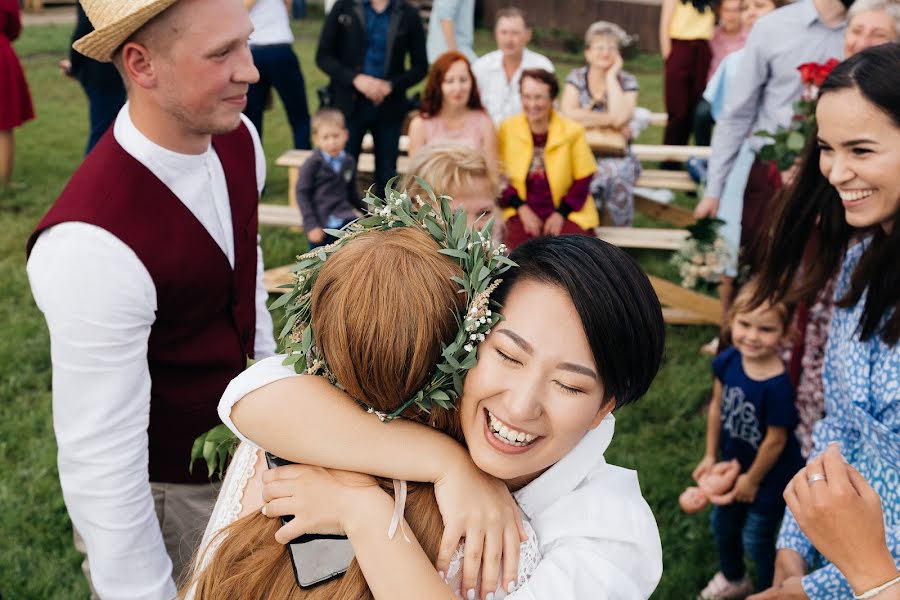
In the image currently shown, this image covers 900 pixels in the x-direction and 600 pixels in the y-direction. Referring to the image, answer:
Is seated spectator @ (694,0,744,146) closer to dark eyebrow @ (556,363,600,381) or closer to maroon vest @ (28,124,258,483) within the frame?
maroon vest @ (28,124,258,483)

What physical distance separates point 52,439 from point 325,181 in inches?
97.7

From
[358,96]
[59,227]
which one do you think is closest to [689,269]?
[358,96]

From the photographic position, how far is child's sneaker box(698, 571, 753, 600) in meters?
3.51

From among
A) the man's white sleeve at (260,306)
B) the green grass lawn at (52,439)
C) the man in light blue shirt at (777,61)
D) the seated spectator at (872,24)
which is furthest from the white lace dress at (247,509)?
the man in light blue shirt at (777,61)

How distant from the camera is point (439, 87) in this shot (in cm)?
612

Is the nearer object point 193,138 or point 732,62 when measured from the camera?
point 193,138

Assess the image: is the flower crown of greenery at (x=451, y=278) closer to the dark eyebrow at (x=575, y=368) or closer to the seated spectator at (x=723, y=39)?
the dark eyebrow at (x=575, y=368)

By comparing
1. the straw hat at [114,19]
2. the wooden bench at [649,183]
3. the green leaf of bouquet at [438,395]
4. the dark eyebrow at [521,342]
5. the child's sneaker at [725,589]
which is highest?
the straw hat at [114,19]

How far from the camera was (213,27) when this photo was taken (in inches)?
87.9

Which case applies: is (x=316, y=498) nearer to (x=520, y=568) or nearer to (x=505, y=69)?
(x=520, y=568)

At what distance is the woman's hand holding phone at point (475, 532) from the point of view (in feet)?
4.95

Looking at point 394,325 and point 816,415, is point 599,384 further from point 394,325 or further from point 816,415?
point 816,415

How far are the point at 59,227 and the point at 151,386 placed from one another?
512 millimetres

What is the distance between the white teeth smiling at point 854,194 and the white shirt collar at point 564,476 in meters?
1.11
